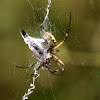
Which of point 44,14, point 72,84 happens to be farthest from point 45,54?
point 72,84

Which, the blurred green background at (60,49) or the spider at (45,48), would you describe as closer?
the spider at (45,48)

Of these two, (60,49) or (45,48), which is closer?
(45,48)

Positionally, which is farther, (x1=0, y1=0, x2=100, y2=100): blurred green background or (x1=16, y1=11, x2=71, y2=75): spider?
(x1=0, y1=0, x2=100, y2=100): blurred green background

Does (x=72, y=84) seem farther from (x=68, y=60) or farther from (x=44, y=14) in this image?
(x=44, y=14)
